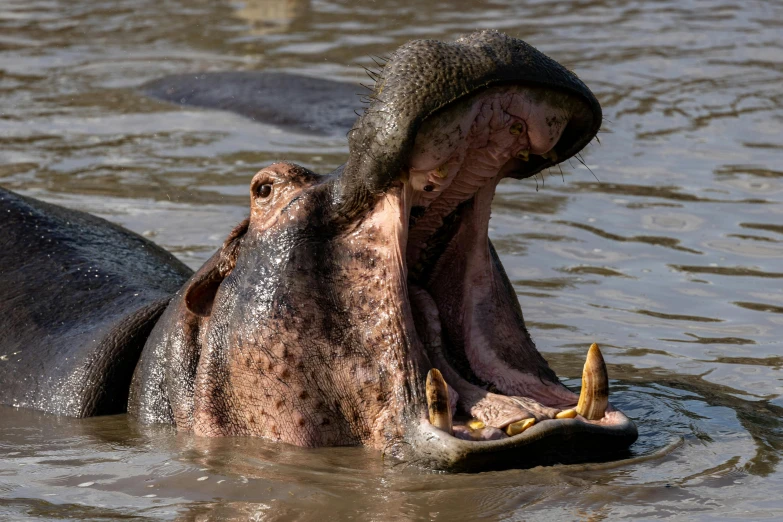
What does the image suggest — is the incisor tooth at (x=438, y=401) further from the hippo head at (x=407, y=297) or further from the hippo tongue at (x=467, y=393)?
the hippo tongue at (x=467, y=393)

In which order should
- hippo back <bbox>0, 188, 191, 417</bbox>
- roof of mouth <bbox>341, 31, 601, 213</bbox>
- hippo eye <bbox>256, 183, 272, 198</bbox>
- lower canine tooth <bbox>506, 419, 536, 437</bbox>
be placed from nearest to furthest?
roof of mouth <bbox>341, 31, 601, 213</bbox>
lower canine tooth <bbox>506, 419, 536, 437</bbox>
hippo eye <bbox>256, 183, 272, 198</bbox>
hippo back <bbox>0, 188, 191, 417</bbox>

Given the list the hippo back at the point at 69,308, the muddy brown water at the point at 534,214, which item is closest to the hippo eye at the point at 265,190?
the muddy brown water at the point at 534,214

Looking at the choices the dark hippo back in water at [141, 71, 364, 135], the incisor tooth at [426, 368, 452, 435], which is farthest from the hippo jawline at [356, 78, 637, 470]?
the dark hippo back in water at [141, 71, 364, 135]

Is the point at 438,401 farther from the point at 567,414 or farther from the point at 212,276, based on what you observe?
the point at 212,276

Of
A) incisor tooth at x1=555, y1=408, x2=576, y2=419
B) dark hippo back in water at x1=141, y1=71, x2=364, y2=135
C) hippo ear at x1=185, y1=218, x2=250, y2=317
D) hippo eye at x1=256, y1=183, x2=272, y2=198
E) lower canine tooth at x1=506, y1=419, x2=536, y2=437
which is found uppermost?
dark hippo back in water at x1=141, y1=71, x2=364, y2=135

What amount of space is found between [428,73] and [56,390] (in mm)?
2275

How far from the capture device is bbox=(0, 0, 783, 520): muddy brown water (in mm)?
4293

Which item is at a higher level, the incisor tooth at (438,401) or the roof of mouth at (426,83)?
the roof of mouth at (426,83)

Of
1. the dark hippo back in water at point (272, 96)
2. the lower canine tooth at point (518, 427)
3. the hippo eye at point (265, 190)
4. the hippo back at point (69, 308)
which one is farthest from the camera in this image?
the dark hippo back in water at point (272, 96)

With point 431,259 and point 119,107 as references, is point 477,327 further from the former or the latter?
point 119,107

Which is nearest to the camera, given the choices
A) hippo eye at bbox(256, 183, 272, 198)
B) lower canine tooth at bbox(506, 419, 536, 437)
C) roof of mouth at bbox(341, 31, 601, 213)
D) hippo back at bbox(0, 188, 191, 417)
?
roof of mouth at bbox(341, 31, 601, 213)

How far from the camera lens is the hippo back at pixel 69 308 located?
5449 mm

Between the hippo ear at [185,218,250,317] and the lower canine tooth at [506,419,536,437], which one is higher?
the hippo ear at [185,218,250,317]

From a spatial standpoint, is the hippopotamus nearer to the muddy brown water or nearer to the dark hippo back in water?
the muddy brown water
